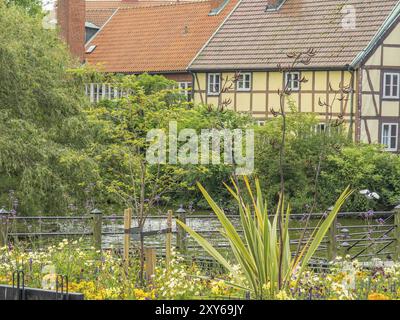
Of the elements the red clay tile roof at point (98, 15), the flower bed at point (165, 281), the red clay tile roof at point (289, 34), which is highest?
the red clay tile roof at point (98, 15)

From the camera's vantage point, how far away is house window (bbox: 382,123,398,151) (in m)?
38.7

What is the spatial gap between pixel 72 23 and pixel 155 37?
3848 millimetres

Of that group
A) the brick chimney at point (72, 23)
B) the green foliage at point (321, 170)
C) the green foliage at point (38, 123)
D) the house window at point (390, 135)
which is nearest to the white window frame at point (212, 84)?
the brick chimney at point (72, 23)

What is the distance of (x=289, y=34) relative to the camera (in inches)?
1631

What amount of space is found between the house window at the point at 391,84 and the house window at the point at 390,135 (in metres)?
0.97

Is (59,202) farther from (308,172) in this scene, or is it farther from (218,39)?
(218,39)

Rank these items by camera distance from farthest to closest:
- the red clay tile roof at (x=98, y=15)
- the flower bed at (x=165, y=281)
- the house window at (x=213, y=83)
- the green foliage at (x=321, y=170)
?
the red clay tile roof at (x=98, y=15)
the house window at (x=213, y=83)
the green foliage at (x=321, y=170)
the flower bed at (x=165, y=281)

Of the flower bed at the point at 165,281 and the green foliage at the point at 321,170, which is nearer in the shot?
the flower bed at the point at 165,281

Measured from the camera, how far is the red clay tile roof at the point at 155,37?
4606 cm

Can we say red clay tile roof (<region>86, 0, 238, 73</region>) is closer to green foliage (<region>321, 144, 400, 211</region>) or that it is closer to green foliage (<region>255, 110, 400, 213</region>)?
green foliage (<region>255, 110, 400, 213</region>)

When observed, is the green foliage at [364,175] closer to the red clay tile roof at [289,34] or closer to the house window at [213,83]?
the red clay tile roof at [289,34]

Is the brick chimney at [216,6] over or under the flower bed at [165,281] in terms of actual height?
over
